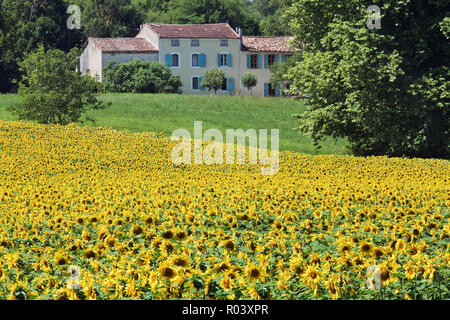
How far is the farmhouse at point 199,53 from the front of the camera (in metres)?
62.6

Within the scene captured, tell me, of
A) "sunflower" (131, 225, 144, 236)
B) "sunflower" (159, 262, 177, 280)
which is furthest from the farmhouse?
"sunflower" (159, 262, 177, 280)

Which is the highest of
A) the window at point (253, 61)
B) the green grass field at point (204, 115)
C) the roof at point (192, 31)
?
the roof at point (192, 31)

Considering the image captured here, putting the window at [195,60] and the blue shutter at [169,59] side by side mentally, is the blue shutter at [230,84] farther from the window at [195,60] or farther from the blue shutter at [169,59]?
the blue shutter at [169,59]

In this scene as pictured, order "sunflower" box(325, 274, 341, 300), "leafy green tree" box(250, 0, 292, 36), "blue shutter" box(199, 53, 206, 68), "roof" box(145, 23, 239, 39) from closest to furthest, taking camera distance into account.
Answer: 1. "sunflower" box(325, 274, 341, 300)
2. "roof" box(145, 23, 239, 39)
3. "blue shutter" box(199, 53, 206, 68)
4. "leafy green tree" box(250, 0, 292, 36)

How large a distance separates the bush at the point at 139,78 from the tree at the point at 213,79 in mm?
4276

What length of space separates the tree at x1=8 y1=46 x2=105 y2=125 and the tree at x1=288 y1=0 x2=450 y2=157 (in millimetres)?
9843

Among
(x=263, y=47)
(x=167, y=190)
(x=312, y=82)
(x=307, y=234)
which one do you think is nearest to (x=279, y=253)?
(x=307, y=234)

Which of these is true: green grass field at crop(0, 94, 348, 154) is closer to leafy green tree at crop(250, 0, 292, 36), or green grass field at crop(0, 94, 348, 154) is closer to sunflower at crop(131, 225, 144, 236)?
sunflower at crop(131, 225, 144, 236)

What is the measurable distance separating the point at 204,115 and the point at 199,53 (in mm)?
24659

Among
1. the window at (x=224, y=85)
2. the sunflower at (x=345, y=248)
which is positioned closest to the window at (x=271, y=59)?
the window at (x=224, y=85)

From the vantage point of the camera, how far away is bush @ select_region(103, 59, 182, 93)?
186ft

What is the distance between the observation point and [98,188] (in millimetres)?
12203

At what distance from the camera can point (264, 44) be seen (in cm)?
6700

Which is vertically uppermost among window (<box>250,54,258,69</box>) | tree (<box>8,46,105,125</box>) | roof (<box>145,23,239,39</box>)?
roof (<box>145,23,239,39</box>)
